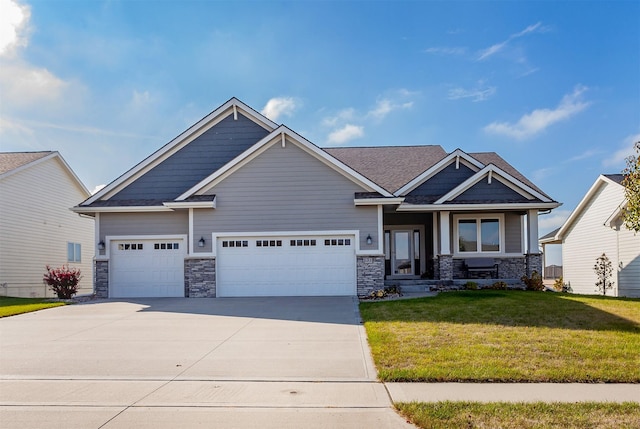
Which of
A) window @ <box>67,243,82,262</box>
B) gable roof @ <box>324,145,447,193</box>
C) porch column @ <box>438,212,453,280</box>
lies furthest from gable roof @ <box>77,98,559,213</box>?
window @ <box>67,243,82,262</box>

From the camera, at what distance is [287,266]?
16766mm

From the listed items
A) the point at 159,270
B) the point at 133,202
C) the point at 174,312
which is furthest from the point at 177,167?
the point at 174,312

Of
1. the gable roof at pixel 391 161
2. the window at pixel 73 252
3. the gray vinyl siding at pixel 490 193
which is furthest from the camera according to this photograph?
the window at pixel 73 252

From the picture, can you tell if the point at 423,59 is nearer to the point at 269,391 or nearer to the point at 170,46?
the point at 170,46

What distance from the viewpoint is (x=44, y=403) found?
18.0 ft

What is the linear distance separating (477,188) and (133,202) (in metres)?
13.2

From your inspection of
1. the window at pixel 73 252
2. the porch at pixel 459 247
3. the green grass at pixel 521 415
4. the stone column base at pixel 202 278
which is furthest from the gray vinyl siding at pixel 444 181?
the window at pixel 73 252

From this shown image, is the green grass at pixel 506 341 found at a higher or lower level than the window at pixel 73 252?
lower

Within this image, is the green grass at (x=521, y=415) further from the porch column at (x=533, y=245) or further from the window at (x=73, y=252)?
the window at (x=73, y=252)

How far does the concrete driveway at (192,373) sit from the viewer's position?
197 inches

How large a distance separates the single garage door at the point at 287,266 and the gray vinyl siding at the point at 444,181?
4.42 metres

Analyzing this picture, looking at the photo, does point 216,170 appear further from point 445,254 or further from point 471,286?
point 471,286

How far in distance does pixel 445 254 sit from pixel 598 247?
9.86 metres

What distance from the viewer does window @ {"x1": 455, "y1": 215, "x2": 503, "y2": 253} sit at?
768 inches
